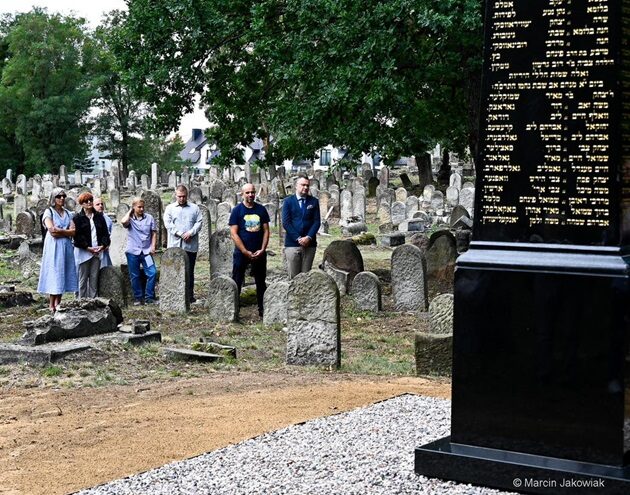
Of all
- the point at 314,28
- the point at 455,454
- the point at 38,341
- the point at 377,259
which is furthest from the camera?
the point at 377,259

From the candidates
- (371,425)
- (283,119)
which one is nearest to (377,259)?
(283,119)

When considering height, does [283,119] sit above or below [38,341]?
above

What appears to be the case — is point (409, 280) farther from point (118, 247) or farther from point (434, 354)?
point (118, 247)

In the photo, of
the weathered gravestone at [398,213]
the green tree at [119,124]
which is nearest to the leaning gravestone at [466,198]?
the weathered gravestone at [398,213]

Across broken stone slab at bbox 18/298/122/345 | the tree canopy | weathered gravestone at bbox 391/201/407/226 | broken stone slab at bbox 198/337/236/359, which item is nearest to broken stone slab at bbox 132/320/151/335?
broken stone slab at bbox 18/298/122/345

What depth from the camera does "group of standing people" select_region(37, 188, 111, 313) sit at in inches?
621

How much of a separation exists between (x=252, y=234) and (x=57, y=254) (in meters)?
2.81

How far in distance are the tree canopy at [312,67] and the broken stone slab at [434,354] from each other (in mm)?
4883

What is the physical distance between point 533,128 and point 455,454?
2077 millimetres

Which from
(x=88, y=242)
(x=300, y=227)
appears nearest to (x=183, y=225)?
(x=88, y=242)

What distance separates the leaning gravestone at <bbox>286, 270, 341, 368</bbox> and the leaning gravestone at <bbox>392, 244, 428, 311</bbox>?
483 cm

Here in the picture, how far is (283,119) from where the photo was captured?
713 inches

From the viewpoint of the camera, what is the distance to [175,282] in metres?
17.0

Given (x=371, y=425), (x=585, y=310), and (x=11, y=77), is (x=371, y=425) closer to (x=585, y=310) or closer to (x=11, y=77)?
(x=585, y=310)
